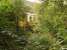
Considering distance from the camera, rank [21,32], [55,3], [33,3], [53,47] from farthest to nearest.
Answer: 1. [33,3]
2. [55,3]
3. [21,32]
4. [53,47]

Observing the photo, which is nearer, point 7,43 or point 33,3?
point 7,43

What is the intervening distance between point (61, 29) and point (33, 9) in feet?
3.67

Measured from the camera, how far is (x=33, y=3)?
6820 mm

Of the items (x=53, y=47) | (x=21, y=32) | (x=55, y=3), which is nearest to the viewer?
(x=53, y=47)

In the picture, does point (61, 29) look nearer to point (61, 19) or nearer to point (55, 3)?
point (61, 19)

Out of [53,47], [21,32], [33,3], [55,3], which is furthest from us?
[33,3]

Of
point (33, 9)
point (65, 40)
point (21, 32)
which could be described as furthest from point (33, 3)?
point (65, 40)

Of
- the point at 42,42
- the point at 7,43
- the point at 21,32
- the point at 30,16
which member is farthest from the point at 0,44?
the point at 30,16

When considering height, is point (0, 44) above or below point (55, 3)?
below

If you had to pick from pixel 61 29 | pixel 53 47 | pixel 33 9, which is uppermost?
pixel 33 9

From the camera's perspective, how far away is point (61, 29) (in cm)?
587

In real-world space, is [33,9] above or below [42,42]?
above

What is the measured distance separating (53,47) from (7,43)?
43.0 inches

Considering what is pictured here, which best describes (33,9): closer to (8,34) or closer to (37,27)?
(37,27)
